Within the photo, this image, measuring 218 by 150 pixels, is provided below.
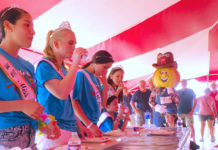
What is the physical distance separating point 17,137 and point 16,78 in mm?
→ 250

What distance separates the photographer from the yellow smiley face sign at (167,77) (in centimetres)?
323

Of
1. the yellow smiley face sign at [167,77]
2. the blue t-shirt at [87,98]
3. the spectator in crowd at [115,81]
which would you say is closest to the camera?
the blue t-shirt at [87,98]

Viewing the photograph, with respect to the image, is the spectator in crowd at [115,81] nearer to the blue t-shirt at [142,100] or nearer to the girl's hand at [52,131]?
the girl's hand at [52,131]

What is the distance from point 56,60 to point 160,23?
2567 mm

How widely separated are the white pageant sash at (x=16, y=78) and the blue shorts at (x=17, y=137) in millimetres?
138

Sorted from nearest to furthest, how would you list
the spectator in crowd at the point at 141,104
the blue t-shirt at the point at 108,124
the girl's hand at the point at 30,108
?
the girl's hand at the point at 30,108, the blue t-shirt at the point at 108,124, the spectator in crowd at the point at 141,104

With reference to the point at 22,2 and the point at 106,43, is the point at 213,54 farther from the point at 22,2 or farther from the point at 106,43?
the point at 22,2

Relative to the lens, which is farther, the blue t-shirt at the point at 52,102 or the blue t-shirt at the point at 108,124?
the blue t-shirt at the point at 108,124

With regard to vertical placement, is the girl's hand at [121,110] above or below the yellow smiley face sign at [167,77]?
below

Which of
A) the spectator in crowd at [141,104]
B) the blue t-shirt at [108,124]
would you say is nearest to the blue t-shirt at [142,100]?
the spectator in crowd at [141,104]

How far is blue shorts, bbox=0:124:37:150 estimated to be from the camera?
3.08 feet

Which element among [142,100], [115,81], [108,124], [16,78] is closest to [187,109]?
[142,100]

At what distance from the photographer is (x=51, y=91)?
48.6 inches

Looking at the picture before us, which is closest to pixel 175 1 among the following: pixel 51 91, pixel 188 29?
pixel 188 29
